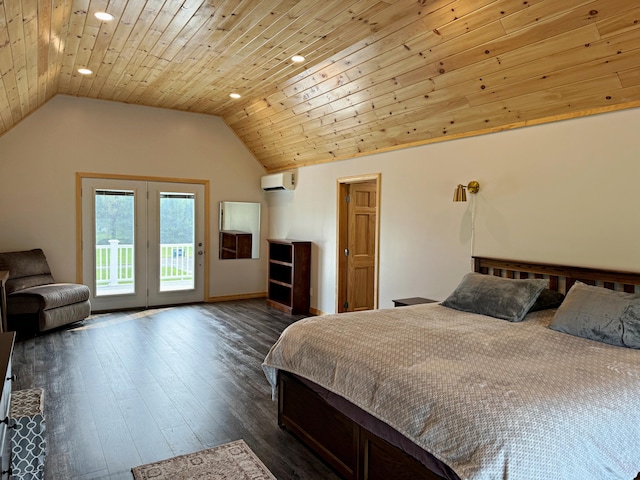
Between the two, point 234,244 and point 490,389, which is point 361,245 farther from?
point 490,389

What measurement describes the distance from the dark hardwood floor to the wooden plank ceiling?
2.60m

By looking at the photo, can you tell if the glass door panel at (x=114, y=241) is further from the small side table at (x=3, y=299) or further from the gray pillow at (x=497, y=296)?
the gray pillow at (x=497, y=296)


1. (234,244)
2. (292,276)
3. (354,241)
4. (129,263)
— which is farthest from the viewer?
(234,244)

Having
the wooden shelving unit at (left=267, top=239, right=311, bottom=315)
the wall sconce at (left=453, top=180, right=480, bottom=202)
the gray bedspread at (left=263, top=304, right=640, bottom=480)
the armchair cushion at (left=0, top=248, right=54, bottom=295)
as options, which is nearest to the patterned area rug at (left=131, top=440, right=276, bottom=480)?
the gray bedspread at (left=263, top=304, right=640, bottom=480)

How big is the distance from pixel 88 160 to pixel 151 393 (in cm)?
422

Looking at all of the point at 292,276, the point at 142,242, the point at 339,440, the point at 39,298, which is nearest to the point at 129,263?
the point at 142,242

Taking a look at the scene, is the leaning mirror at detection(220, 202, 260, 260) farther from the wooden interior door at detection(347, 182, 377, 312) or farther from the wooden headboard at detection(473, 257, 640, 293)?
the wooden headboard at detection(473, 257, 640, 293)

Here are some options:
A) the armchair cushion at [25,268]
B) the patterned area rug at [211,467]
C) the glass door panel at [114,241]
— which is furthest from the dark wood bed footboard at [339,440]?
the glass door panel at [114,241]

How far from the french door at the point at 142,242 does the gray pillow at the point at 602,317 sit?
19.0 feet

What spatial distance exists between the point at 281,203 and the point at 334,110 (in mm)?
2760

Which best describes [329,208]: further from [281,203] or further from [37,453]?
[37,453]

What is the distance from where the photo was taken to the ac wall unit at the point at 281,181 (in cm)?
734

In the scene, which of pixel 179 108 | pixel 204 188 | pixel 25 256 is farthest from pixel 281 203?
pixel 25 256

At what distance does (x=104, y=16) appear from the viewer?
365 cm
